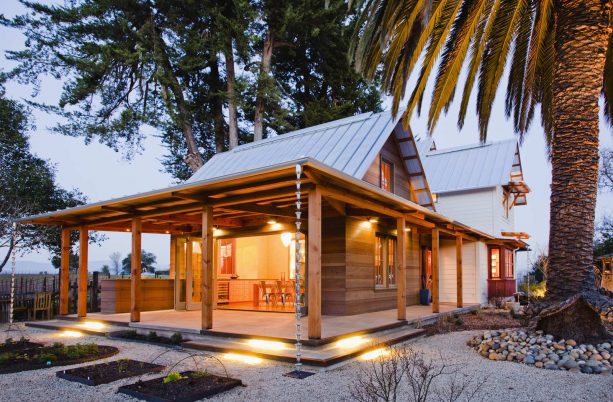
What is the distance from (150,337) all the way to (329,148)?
6.72 meters

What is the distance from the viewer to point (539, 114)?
1123cm

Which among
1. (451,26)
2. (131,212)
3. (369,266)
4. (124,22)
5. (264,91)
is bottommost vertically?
(369,266)

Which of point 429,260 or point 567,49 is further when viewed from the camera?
point 429,260

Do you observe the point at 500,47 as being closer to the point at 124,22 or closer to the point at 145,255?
the point at 124,22

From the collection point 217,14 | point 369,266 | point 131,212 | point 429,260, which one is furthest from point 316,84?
point 131,212

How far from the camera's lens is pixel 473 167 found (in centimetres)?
2014

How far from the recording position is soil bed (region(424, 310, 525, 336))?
424 inches

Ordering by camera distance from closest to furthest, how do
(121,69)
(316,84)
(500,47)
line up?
1. (500,47)
2. (121,69)
3. (316,84)

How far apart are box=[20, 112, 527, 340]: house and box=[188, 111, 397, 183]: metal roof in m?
0.05

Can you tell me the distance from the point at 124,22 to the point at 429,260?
14.5 m

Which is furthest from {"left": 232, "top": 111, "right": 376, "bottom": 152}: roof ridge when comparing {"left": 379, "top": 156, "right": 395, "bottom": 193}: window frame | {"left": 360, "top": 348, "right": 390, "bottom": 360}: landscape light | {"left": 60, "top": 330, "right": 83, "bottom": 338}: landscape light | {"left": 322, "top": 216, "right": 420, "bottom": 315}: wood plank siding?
{"left": 60, "top": 330, "right": 83, "bottom": 338}: landscape light

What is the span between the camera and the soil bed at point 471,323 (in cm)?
1076

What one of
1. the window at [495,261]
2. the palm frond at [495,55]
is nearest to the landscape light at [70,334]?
the palm frond at [495,55]

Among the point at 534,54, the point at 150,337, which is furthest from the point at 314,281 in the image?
the point at 534,54
